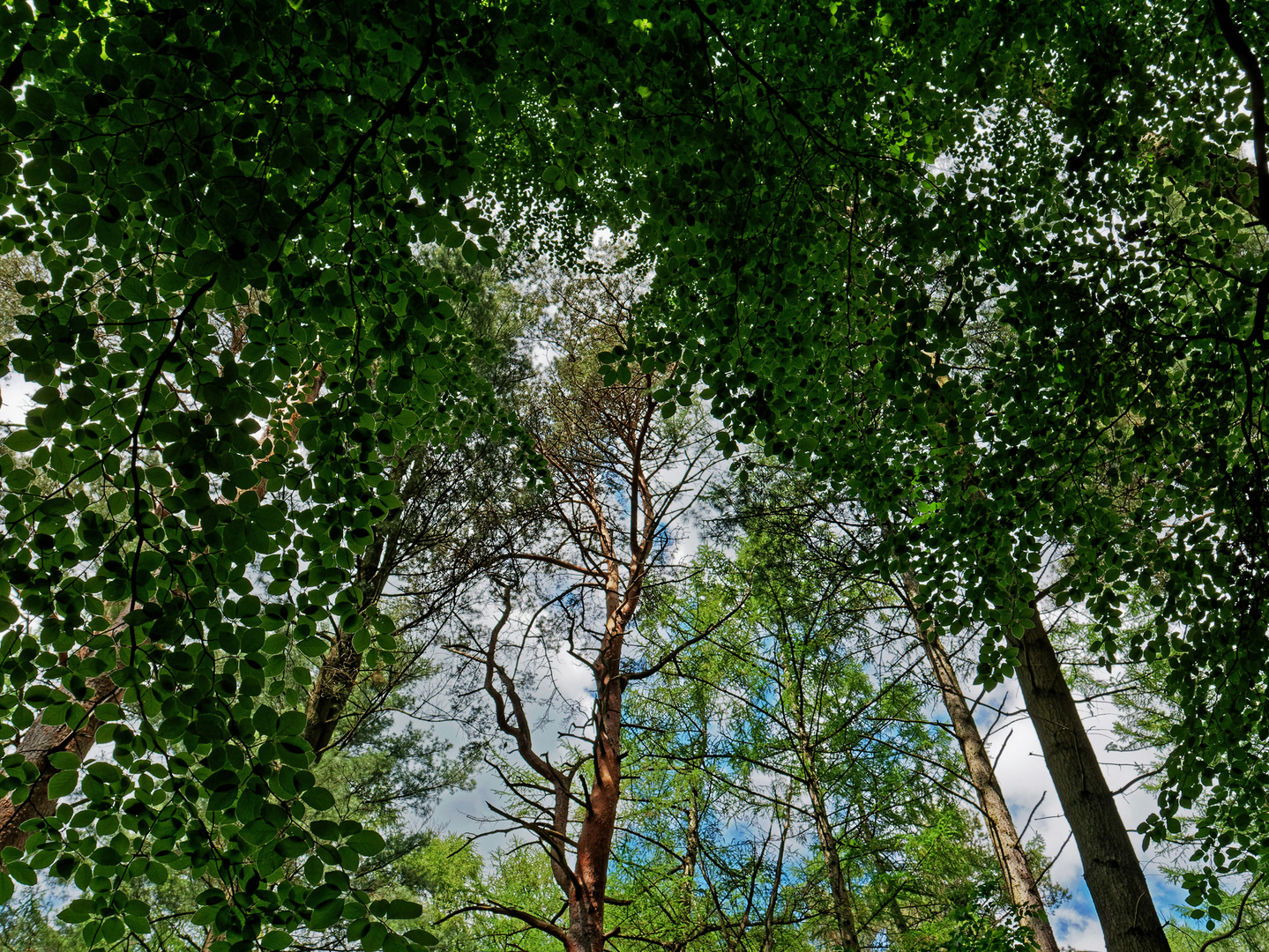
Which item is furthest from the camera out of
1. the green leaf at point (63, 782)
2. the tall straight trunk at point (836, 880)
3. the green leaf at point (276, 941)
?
the tall straight trunk at point (836, 880)

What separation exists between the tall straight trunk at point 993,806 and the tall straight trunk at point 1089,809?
0.65 metres

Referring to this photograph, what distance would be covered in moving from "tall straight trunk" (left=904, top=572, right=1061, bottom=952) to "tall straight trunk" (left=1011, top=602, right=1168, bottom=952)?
2.14 ft

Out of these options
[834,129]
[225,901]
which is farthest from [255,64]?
[834,129]

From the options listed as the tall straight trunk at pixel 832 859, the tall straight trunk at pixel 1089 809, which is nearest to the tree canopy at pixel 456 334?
the tall straight trunk at pixel 1089 809

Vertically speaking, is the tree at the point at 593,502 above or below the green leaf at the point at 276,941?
above

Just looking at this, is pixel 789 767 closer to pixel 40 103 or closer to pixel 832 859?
pixel 832 859

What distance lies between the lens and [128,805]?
1.61m

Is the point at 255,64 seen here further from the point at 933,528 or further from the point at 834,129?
the point at 933,528

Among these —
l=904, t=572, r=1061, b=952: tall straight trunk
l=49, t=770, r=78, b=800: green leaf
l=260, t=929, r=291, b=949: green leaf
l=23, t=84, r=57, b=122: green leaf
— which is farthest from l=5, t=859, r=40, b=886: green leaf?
l=904, t=572, r=1061, b=952: tall straight trunk

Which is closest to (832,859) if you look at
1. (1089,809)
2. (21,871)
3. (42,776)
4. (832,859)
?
(832,859)

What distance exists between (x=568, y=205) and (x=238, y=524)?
7150 mm

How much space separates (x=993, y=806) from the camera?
566 centimetres

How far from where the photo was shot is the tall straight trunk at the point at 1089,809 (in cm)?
350

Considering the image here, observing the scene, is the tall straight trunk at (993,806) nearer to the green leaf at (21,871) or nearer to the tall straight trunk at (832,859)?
the tall straight trunk at (832,859)
